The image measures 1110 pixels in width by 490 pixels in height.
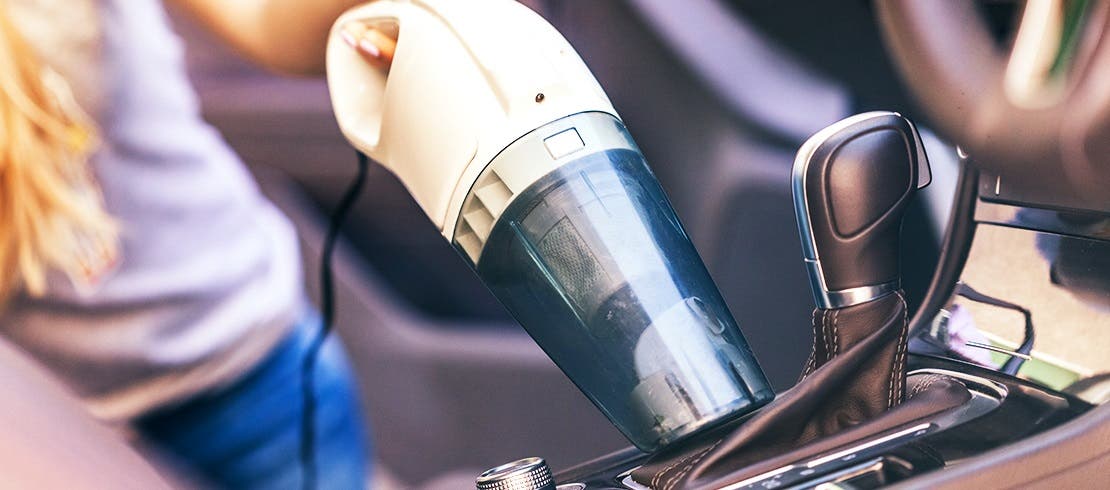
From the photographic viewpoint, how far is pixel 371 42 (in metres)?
0.71

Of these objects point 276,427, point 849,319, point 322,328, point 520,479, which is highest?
point 849,319

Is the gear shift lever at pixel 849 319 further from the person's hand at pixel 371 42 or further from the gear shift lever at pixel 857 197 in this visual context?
the person's hand at pixel 371 42

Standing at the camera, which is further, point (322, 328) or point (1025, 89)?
point (322, 328)

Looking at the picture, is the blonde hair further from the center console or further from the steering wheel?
the steering wheel

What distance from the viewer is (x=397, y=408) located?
885 mm

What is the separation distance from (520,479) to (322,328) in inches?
14.3

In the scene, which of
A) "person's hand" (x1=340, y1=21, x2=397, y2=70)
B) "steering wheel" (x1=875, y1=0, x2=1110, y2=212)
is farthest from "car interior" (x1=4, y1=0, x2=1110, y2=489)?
"person's hand" (x1=340, y1=21, x2=397, y2=70)

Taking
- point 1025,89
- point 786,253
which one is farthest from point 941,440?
point 786,253

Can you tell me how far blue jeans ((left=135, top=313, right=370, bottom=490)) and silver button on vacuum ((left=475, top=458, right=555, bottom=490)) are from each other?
0.34 metres

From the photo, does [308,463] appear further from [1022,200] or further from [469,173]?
[1022,200]

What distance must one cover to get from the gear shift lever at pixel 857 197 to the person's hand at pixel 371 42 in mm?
309

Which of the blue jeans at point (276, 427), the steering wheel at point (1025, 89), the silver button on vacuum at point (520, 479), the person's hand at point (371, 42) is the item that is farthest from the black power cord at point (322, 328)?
the steering wheel at point (1025, 89)

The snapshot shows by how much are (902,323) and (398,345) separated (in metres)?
0.44

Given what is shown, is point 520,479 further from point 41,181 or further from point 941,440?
point 41,181
